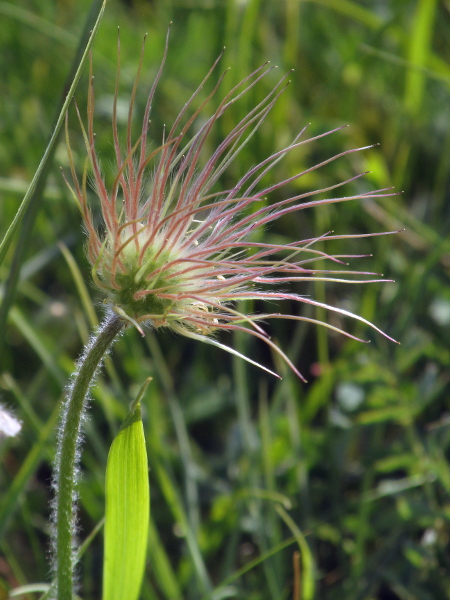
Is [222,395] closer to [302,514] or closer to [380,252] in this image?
[302,514]

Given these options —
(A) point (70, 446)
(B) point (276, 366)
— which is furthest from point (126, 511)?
(B) point (276, 366)

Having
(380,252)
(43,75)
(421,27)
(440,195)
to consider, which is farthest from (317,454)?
(43,75)

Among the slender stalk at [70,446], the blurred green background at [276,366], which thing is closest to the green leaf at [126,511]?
the slender stalk at [70,446]

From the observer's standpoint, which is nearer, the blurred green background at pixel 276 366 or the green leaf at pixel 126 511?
the green leaf at pixel 126 511

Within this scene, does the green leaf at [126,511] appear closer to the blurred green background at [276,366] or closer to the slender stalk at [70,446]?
the slender stalk at [70,446]

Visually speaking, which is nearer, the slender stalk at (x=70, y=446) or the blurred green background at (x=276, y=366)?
the slender stalk at (x=70, y=446)
